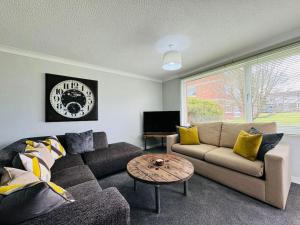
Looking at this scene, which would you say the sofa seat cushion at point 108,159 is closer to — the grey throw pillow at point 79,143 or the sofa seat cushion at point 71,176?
the grey throw pillow at point 79,143

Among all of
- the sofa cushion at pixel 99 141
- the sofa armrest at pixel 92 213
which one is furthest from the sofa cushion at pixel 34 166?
the sofa cushion at pixel 99 141

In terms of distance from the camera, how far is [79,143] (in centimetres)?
248

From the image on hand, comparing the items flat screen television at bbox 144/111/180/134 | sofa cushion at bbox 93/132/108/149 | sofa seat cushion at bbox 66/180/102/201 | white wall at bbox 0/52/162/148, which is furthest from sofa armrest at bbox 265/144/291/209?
white wall at bbox 0/52/162/148

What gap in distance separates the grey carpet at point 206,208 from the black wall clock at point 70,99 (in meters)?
1.79

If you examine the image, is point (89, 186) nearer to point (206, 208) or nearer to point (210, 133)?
point (206, 208)

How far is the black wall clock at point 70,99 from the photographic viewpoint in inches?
102

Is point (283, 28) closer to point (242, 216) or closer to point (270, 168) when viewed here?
point (270, 168)

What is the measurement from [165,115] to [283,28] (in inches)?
106

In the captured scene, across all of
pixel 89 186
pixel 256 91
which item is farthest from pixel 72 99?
pixel 256 91

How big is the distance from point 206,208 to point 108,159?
1.59m

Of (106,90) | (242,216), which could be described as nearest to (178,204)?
(242,216)

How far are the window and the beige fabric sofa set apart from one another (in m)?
0.39

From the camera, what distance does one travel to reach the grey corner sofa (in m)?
0.73

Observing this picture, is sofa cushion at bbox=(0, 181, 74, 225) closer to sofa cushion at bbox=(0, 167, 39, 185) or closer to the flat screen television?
sofa cushion at bbox=(0, 167, 39, 185)
